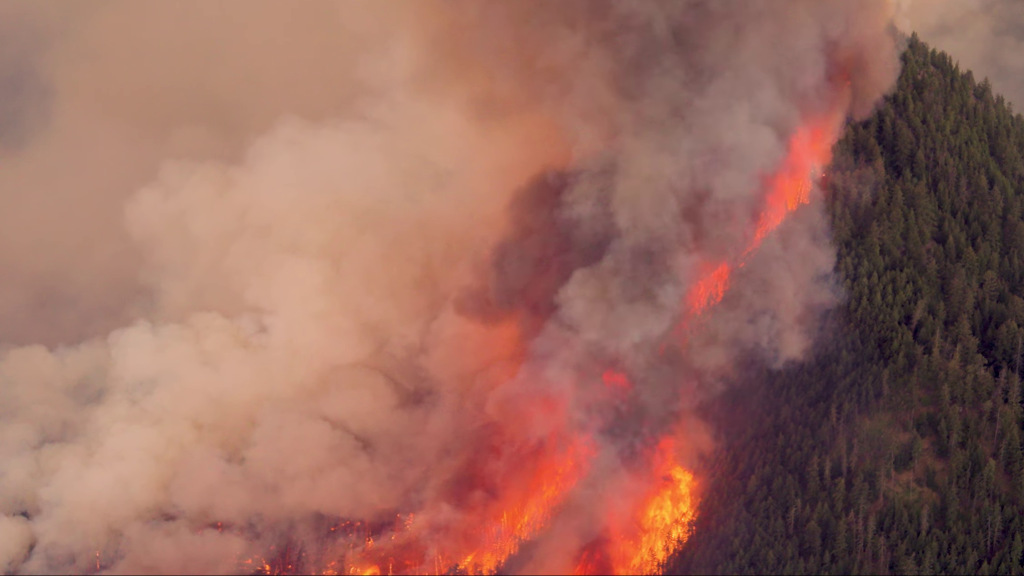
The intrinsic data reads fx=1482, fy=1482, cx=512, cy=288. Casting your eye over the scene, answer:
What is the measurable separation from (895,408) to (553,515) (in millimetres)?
26053

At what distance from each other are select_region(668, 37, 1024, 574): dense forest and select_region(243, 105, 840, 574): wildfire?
215cm

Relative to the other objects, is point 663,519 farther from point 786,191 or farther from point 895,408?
point 786,191

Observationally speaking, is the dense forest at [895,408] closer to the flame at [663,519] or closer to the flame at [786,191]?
the flame at [663,519]

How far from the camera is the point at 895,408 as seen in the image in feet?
340

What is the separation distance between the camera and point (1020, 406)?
10669 centimetres

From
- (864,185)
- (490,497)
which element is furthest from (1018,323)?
(490,497)

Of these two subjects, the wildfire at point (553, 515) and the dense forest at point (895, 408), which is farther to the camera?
the dense forest at point (895, 408)

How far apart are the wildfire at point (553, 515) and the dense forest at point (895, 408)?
7.05ft

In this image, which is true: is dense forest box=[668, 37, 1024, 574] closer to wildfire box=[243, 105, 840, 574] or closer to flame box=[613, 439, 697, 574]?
flame box=[613, 439, 697, 574]

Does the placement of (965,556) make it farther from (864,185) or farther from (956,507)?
(864,185)

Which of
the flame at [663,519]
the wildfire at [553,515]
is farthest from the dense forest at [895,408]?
the wildfire at [553,515]

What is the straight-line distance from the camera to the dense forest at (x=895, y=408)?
9669 cm

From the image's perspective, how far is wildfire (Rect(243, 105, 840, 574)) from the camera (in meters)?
95.3

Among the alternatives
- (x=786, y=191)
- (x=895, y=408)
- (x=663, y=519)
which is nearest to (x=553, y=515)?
(x=663, y=519)
